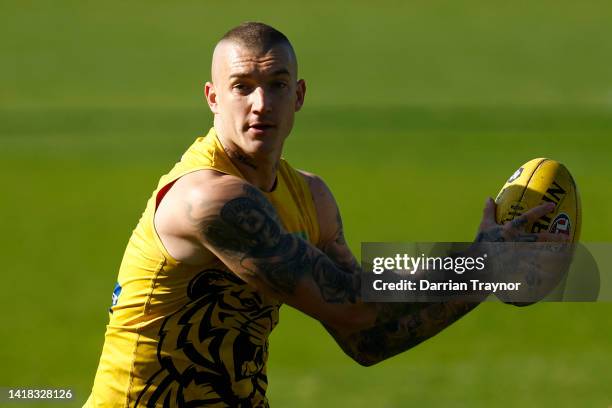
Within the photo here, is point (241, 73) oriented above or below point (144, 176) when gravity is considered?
below

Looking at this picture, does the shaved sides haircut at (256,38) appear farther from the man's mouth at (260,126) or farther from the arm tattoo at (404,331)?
the arm tattoo at (404,331)

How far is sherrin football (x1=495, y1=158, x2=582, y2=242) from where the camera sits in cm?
660

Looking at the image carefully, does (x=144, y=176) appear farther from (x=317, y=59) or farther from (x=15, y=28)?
(x=15, y=28)

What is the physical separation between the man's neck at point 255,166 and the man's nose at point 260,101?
0.25m

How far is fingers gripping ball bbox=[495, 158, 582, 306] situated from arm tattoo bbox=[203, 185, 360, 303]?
86cm

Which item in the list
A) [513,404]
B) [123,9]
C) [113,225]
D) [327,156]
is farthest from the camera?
[123,9]

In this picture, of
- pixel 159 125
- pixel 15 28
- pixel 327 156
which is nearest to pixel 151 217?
pixel 327 156

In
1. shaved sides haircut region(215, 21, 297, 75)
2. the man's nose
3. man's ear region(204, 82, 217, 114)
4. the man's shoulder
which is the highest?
shaved sides haircut region(215, 21, 297, 75)

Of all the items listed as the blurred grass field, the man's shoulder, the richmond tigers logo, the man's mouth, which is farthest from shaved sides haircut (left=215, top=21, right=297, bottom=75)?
the blurred grass field

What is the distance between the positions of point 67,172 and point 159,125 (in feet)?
34.3

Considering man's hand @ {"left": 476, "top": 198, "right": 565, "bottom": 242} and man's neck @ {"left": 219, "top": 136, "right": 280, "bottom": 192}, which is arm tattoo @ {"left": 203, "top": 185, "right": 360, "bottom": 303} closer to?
man's neck @ {"left": 219, "top": 136, "right": 280, "bottom": 192}

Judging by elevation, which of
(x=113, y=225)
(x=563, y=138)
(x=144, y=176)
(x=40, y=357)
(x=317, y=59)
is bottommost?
(x=40, y=357)

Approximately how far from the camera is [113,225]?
2372cm

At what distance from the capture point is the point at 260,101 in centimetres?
632
